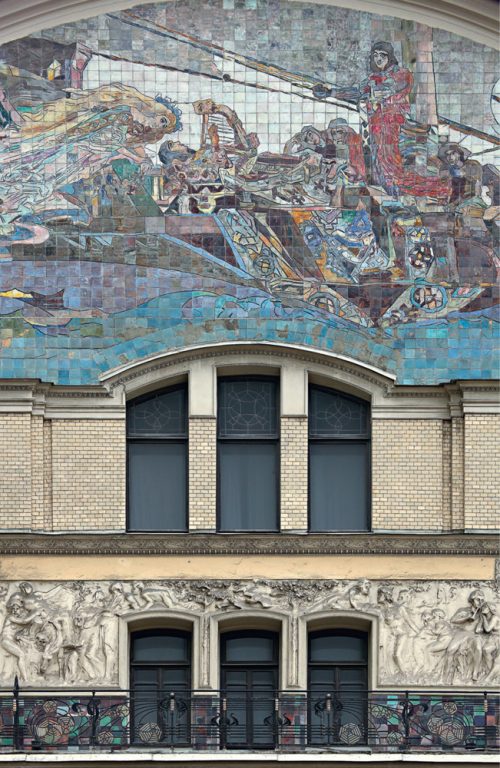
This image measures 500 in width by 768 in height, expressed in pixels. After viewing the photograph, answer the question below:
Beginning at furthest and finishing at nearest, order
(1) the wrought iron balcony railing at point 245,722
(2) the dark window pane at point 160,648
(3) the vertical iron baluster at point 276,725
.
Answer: (2) the dark window pane at point 160,648 → (3) the vertical iron baluster at point 276,725 → (1) the wrought iron balcony railing at point 245,722

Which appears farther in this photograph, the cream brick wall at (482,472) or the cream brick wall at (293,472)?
the cream brick wall at (293,472)

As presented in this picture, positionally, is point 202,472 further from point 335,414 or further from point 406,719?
point 406,719

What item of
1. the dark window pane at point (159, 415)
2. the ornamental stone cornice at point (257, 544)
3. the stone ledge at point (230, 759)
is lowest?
the stone ledge at point (230, 759)

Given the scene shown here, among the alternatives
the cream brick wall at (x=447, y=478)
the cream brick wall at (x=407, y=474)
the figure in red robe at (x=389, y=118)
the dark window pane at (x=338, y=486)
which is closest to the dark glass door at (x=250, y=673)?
the dark window pane at (x=338, y=486)

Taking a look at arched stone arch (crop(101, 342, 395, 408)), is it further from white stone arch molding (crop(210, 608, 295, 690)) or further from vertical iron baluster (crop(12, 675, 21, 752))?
vertical iron baluster (crop(12, 675, 21, 752))

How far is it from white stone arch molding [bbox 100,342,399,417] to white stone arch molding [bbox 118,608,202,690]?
2.17 meters

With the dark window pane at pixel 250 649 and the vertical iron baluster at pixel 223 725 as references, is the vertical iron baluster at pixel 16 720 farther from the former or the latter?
the dark window pane at pixel 250 649

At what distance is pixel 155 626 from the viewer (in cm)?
2938

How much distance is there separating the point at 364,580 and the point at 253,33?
19.9 feet

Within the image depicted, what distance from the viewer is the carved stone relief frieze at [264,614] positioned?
2903 centimetres

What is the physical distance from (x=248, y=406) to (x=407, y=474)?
1.86 m

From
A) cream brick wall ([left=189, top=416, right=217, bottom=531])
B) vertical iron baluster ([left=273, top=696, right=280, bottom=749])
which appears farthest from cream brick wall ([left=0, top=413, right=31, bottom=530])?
vertical iron baluster ([left=273, top=696, right=280, bottom=749])

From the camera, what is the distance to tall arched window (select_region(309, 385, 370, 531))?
98.2ft

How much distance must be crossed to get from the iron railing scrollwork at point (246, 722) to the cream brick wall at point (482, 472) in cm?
190
